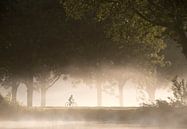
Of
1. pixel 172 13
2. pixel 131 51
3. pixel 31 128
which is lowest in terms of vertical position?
pixel 31 128

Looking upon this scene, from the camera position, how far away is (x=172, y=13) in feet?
112

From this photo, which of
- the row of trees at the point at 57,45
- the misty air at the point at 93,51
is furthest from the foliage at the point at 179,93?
the row of trees at the point at 57,45

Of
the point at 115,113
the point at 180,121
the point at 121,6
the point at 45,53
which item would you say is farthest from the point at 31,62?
the point at 180,121

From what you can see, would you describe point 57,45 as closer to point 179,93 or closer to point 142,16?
point 179,93

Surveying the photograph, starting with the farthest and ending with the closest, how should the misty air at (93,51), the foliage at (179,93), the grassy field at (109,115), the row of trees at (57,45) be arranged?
the row of trees at (57,45)
the foliage at (179,93)
the misty air at (93,51)
the grassy field at (109,115)

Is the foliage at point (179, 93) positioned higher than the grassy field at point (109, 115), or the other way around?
the foliage at point (179, 93)

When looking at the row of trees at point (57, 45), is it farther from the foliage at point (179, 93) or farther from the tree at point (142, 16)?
the tree at point (142, 16)

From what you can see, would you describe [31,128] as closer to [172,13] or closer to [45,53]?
[172,13]

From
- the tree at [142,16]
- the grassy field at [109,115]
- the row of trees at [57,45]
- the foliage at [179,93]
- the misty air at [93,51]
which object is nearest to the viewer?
the grassy field at [109,115]

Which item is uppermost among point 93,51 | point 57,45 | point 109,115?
point 57,45

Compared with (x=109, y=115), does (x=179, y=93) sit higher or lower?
higher

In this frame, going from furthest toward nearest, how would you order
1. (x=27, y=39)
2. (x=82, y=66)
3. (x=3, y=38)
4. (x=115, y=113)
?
(x=82, y=66) < (x=27, y=39) < (x=3, y=38) < (x=115, y=113)

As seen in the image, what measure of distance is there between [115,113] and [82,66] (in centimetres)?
2396

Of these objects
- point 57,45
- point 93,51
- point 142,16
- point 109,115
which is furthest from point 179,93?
point 93,51
